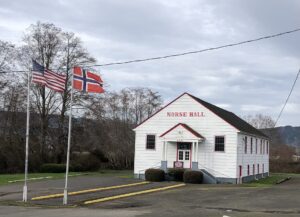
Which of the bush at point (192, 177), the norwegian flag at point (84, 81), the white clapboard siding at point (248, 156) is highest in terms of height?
the norwegian flag at point (84, 81)

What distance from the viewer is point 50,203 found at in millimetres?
23234

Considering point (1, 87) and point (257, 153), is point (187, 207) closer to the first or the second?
point (257, 153)

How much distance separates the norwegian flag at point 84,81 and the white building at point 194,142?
19296mm

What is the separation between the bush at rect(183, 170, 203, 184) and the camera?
128 feet

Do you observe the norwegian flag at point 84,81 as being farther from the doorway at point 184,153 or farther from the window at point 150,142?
the window at point 150,142

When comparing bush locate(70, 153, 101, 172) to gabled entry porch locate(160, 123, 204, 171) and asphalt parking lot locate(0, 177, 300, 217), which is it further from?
asphalt parking lot locate(0, 177, 300, 217)

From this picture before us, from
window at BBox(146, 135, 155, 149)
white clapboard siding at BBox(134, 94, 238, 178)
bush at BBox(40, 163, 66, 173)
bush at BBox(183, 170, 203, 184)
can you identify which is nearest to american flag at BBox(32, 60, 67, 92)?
bush at BBox(183, 170, 203, 184)

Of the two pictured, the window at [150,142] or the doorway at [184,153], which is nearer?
the doorway at [184,153]

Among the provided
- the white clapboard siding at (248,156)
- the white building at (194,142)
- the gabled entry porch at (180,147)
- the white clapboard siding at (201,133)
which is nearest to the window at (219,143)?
the white building at (194,142)

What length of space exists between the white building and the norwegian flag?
1930cm

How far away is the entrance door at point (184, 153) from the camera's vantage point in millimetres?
43125

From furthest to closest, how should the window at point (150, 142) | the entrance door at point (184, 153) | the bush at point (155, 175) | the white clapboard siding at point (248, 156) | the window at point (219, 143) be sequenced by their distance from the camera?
the window at point (150, 142)
the entrance door at point (184, 153)
the white clapboard siding at point (248, 156)
the window at point (219, 143)
the bush at point (155, 175)

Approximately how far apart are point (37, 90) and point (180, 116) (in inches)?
874

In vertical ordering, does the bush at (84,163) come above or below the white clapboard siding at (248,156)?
below
